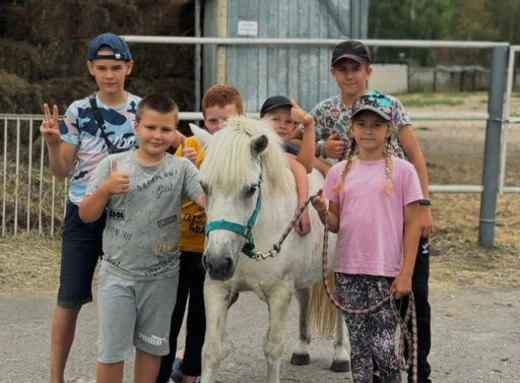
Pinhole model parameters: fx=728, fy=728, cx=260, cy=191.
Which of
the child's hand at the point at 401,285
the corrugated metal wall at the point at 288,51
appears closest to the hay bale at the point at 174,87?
the corrugated metal wall at the point at 288,51

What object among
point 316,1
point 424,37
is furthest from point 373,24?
point 316,1

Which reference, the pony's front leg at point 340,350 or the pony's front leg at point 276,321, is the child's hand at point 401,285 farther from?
the pony's front leg at point 340,350

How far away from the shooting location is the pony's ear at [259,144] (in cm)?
276

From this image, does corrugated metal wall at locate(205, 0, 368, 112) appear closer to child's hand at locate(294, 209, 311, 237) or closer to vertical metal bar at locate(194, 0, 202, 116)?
vertical metal bar at locate(194, 0, 202, 116)

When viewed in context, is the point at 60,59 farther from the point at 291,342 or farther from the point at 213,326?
the point at 213,326

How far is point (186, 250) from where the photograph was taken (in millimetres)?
3182

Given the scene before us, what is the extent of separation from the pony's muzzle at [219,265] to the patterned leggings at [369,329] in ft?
1.84

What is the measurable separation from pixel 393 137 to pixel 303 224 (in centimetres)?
57

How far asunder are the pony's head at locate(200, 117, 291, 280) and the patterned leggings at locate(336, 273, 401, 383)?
457mm

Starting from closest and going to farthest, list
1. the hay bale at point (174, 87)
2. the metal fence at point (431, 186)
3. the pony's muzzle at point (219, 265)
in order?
the pony's muzzle at point (219, 265), the metal fence at point (431, 186), the hay bale at point (174, 87)

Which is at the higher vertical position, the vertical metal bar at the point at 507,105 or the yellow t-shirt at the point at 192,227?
the vertical metal bar at the point at 507,105

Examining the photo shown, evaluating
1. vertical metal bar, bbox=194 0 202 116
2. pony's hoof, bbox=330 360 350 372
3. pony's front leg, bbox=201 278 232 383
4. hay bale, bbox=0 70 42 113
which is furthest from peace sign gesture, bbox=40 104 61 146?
vertical metal bar, bbox=194 0 202 116

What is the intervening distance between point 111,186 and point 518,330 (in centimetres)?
285

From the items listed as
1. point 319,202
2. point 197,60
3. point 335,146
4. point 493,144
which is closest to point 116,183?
point 319,202
